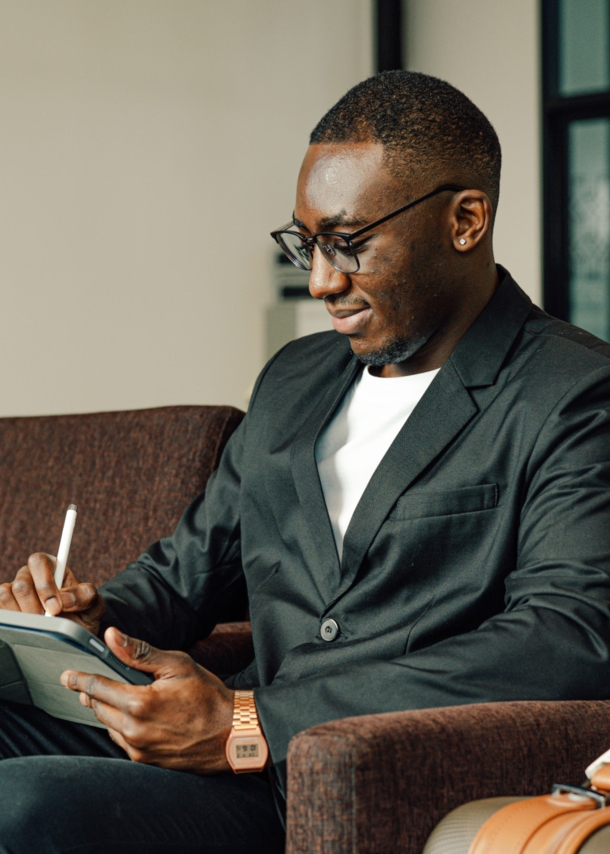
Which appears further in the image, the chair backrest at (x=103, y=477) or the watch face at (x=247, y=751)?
the chair backrest at (x=103, y=477)

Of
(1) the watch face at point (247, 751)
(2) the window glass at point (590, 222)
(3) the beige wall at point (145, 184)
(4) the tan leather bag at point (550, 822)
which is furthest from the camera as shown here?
(2) the window glass at point (590, 222)

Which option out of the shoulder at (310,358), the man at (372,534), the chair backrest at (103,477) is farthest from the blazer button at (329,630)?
the chair backrest at (103,477)

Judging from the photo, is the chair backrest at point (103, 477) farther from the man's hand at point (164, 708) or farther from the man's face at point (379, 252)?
the man's hand at point (164, 708)

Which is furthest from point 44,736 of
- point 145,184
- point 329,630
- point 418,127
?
point 145,184

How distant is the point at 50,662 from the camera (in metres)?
1.13

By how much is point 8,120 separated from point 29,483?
1678mm

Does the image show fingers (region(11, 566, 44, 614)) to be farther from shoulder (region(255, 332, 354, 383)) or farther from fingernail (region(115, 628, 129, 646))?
shoulder (region(255, 332, 354, 383))

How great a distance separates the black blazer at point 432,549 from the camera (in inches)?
40.8

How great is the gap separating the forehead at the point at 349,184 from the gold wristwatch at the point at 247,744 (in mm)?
593

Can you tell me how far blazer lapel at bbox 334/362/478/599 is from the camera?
1226 mm

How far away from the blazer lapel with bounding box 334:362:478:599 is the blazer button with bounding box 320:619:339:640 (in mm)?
35

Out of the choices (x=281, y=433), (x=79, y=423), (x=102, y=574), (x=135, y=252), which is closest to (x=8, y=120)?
(x=135, y=252)

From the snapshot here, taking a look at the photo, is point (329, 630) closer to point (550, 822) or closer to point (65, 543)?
point (65, 543)

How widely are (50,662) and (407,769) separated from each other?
1.49ft
